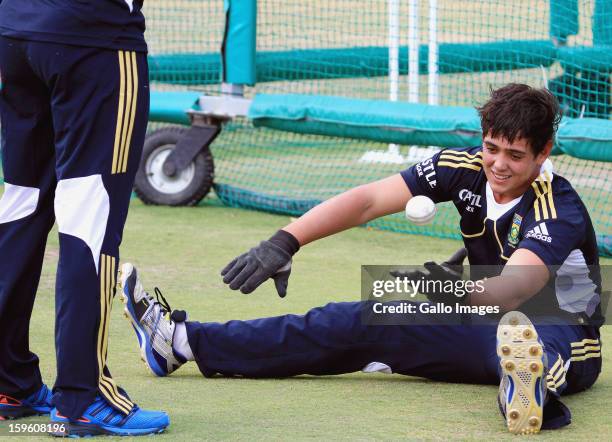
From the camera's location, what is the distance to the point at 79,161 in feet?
9.55

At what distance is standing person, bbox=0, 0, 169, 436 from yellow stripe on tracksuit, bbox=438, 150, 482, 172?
111 cm

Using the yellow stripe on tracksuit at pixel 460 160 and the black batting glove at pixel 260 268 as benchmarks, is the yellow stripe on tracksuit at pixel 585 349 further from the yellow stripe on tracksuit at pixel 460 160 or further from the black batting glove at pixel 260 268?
the black batting glove at pixel 260 268

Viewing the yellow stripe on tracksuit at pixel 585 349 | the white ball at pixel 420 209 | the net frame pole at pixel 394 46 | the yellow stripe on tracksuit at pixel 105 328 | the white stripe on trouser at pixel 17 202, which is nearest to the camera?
the yellow stripe on tracksuit at pixel 105 328

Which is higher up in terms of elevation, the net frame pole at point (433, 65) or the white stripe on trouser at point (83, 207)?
the white stripe on trouser at point (83, 207)

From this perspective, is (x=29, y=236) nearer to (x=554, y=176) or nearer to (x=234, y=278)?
(x=234, y=278)

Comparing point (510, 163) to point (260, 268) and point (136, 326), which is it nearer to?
point (260, 268)

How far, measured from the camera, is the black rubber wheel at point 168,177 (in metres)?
7.28

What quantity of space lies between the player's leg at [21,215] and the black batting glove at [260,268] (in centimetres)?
56

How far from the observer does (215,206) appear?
7.45 metres

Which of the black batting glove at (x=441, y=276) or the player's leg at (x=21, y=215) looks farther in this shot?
the black batting glove at (x=441, y=276)

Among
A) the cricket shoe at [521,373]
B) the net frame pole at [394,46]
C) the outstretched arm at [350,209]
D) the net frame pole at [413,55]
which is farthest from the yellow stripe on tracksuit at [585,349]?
the net frame pole at [413,55]

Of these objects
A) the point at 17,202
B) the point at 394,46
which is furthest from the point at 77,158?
the point at 394,46

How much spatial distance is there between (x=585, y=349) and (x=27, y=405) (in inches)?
67.5

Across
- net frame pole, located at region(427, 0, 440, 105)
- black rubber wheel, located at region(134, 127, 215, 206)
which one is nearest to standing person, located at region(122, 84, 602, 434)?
black rubber wheel, located at region(134, 127, 215, 206)
